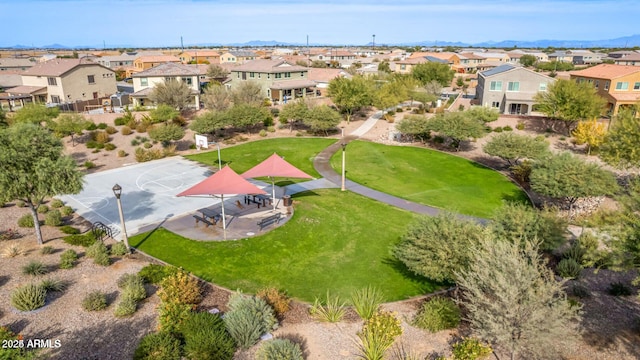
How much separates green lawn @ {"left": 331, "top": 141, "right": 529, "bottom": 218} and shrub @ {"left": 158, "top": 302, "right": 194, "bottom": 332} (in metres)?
20.8

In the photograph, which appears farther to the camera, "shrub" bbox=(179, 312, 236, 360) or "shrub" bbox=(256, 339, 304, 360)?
"shrub" bbox=(179, 312, 236, 360)

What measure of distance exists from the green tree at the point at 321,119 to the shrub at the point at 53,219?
32493 millimetres

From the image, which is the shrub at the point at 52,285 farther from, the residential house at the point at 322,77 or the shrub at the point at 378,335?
the residential house at the point at 322,77

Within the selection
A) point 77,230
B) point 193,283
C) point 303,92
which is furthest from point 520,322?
point 303,92

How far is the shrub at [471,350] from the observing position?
43.8 feet

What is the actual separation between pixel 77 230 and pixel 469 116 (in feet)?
134

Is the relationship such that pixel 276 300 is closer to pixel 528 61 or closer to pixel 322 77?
pixel 322 77

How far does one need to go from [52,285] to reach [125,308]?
422 cm

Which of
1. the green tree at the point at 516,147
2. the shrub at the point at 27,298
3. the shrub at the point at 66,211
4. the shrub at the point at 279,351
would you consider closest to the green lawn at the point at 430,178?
the green tree at the point at 516,147

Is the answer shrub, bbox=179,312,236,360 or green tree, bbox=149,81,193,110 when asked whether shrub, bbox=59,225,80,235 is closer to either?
shrub, bbox=179,312,236,360

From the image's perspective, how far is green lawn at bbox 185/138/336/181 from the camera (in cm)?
3997

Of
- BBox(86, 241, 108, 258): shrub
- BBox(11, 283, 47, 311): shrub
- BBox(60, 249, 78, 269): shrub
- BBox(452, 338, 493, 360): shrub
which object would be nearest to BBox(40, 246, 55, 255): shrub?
BBox(60, 249, 78, 269): shrub

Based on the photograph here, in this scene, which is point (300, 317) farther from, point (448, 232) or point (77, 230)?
point (77, 230)

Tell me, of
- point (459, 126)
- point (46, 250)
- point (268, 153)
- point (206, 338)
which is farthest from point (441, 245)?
point (459, 126)
